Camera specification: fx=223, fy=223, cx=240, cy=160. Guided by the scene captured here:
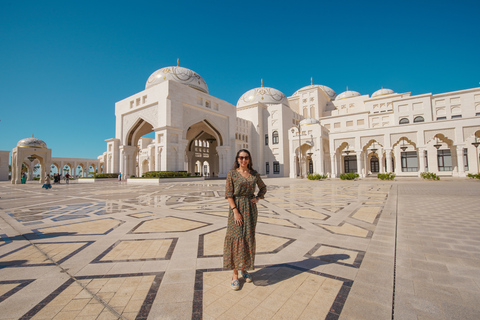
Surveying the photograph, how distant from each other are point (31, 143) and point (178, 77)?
57.4ft

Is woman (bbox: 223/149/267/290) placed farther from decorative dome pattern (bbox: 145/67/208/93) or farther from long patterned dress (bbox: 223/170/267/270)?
decorative dome pattern (bbox: 145/67/208/93)

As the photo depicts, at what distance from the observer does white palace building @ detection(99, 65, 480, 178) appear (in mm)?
22219

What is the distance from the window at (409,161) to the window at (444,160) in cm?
235

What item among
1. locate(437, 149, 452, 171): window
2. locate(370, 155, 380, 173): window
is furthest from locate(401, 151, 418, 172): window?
locate(370, 155, 380, 173): window

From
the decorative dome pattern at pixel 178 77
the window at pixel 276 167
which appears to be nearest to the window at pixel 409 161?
the window at pixel 276 167

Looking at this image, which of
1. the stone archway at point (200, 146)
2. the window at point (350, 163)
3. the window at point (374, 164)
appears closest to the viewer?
the stone archway at point (200, 146)

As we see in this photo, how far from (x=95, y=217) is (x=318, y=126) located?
2665 cm

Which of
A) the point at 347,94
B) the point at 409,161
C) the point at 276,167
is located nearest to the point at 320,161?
the point at 276,167

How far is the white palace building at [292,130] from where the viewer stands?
22219 millimetres

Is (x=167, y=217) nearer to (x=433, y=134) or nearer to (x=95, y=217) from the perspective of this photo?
(x=95, y=217)

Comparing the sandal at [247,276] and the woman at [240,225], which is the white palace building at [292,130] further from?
the sandal at [247,276]

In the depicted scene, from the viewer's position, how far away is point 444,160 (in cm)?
2741

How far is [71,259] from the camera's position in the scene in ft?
9.06

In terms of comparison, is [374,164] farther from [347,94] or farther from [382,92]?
[347,94]
